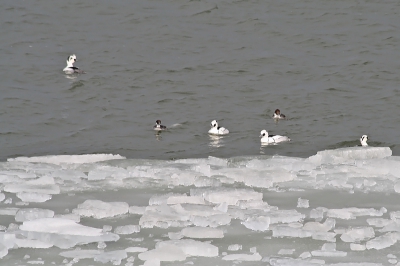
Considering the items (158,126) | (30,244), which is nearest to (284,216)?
Result: (30,244)

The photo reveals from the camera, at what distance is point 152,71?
2211 cm

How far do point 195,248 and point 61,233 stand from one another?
4.16 ft

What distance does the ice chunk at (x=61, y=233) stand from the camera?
6.29m

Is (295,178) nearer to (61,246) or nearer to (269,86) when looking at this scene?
(61,246)

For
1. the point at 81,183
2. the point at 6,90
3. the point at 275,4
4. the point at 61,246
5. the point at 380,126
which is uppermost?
the point at 275,4

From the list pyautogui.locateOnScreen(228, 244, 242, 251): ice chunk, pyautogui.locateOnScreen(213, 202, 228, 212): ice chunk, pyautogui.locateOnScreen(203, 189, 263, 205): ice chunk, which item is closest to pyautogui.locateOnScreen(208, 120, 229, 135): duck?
pyautogui.locateOnScreen(203, 189, 263, 205): ice chunk

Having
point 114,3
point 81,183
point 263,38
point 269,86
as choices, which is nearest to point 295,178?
point 81,183

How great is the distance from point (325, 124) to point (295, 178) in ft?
29.9

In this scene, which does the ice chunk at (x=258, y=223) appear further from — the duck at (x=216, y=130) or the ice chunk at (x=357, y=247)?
the duck at (x=216, y=130)

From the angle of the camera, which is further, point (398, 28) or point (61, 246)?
point (398, 28)

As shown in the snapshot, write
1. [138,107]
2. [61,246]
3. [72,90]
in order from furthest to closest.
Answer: [72,90] → [138,107] → [61,246]

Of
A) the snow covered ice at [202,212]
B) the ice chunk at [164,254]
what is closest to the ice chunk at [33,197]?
the snow covered ice at [202,212]

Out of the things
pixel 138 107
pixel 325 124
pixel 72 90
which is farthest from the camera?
pixel 72 90

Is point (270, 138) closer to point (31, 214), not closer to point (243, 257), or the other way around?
point (31, 214)
